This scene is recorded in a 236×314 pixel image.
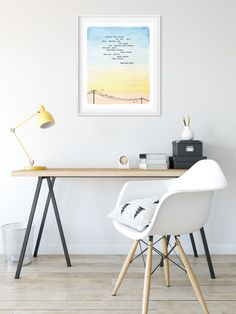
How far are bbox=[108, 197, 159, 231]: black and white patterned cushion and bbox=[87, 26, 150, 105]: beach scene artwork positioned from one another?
1111 millimetres

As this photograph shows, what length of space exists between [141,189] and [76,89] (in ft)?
3.54

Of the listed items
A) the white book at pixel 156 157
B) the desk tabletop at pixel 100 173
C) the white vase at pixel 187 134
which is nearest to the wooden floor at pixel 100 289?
the desk tabletop at pixel 100 173

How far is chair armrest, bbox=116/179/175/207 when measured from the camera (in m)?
2.33

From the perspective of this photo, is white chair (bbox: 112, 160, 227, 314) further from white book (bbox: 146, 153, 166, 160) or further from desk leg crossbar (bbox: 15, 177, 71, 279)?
desk leg crossbar (bbox: 15, 177, 71, 279)

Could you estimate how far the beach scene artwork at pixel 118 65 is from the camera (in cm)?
293

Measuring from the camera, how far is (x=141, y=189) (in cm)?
237

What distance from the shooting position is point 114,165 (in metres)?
2.96

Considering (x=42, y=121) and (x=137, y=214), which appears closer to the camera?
(x=137, y=214)

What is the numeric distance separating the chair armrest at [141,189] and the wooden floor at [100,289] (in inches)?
21.9

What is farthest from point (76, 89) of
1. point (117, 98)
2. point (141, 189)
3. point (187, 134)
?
point (141, 189)

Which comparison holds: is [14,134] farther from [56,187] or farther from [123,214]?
[123,214]

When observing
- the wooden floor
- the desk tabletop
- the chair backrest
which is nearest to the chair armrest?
the desk tabletop

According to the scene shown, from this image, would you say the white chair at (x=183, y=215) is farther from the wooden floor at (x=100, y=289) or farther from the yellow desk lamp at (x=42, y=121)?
the yellow desk lamp at (x=42, y=121)

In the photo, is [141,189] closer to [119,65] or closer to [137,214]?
[137,214]
